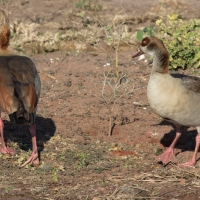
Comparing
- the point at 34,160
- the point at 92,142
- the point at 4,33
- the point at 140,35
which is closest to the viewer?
the point at 34,160

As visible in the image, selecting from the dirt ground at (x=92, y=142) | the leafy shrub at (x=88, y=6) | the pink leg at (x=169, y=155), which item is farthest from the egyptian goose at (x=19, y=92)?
the leafy shrub at (x=88, y=6)

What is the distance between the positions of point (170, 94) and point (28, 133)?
2224 mm

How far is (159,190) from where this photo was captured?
19.8 feet

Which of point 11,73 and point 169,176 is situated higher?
point 11,73

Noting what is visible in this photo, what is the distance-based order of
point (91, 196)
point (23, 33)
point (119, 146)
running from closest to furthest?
1. point (91, 196)
2. point (119, 146)
3. point (23, 33)

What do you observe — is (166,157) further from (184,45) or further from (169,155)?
(184,45)

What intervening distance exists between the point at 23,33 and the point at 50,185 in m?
6.20

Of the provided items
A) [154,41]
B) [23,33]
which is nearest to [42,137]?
[154,41]

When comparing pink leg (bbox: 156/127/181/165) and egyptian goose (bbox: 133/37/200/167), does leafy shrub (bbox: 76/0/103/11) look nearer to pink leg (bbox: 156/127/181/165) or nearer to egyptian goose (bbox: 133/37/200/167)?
egyptian goose (bbox: 133/37/200/167)

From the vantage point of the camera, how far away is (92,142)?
7520 mm

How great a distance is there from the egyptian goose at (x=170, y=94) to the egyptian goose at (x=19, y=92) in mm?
1368

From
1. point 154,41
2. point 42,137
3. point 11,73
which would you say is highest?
point 154,41

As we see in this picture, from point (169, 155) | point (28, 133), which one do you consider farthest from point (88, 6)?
point (169, 155)

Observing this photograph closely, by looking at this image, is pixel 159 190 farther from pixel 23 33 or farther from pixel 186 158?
pixel 23 33
